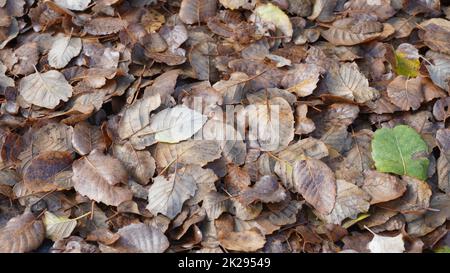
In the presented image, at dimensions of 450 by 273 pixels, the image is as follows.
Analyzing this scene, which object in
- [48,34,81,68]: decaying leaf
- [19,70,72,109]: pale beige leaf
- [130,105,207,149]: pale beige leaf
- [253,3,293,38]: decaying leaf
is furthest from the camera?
[253,3,293,38]: decaying leaf

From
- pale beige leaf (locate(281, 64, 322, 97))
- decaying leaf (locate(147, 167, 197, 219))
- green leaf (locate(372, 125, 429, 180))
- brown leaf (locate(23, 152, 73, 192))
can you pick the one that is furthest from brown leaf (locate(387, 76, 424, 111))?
brown leaf (locate(23, 152, 73, 192))

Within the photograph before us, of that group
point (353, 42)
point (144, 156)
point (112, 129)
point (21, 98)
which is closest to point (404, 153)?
point (353, 42)

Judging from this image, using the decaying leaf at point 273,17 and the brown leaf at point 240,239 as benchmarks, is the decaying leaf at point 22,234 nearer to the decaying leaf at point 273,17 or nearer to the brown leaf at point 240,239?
the brown leaf at point 240,239

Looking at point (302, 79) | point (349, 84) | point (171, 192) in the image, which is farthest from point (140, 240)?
point (349, 84)

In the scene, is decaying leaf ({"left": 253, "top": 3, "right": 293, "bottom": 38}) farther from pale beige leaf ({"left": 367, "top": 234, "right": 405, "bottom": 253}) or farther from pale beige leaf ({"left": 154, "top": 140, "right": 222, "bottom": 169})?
pale beige leaf ({"left": 367, "top": 234, "right": 405, "bottom": 253})

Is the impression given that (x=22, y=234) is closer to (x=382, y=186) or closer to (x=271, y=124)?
(x=271, y=124)

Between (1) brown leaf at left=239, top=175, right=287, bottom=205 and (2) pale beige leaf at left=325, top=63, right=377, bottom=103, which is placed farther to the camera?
(2) pale beige leaf at left=325, top=63, right=377, bottom=103

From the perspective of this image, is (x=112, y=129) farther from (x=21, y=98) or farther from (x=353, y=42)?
(x=353, y=42)

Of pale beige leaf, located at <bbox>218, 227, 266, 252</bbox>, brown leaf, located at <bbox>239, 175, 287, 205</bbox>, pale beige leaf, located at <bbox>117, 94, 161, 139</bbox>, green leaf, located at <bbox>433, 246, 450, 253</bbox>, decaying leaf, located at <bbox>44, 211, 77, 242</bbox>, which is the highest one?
pale beige leaf, located at <bbox>117, 94, 161, 139</bbox>
